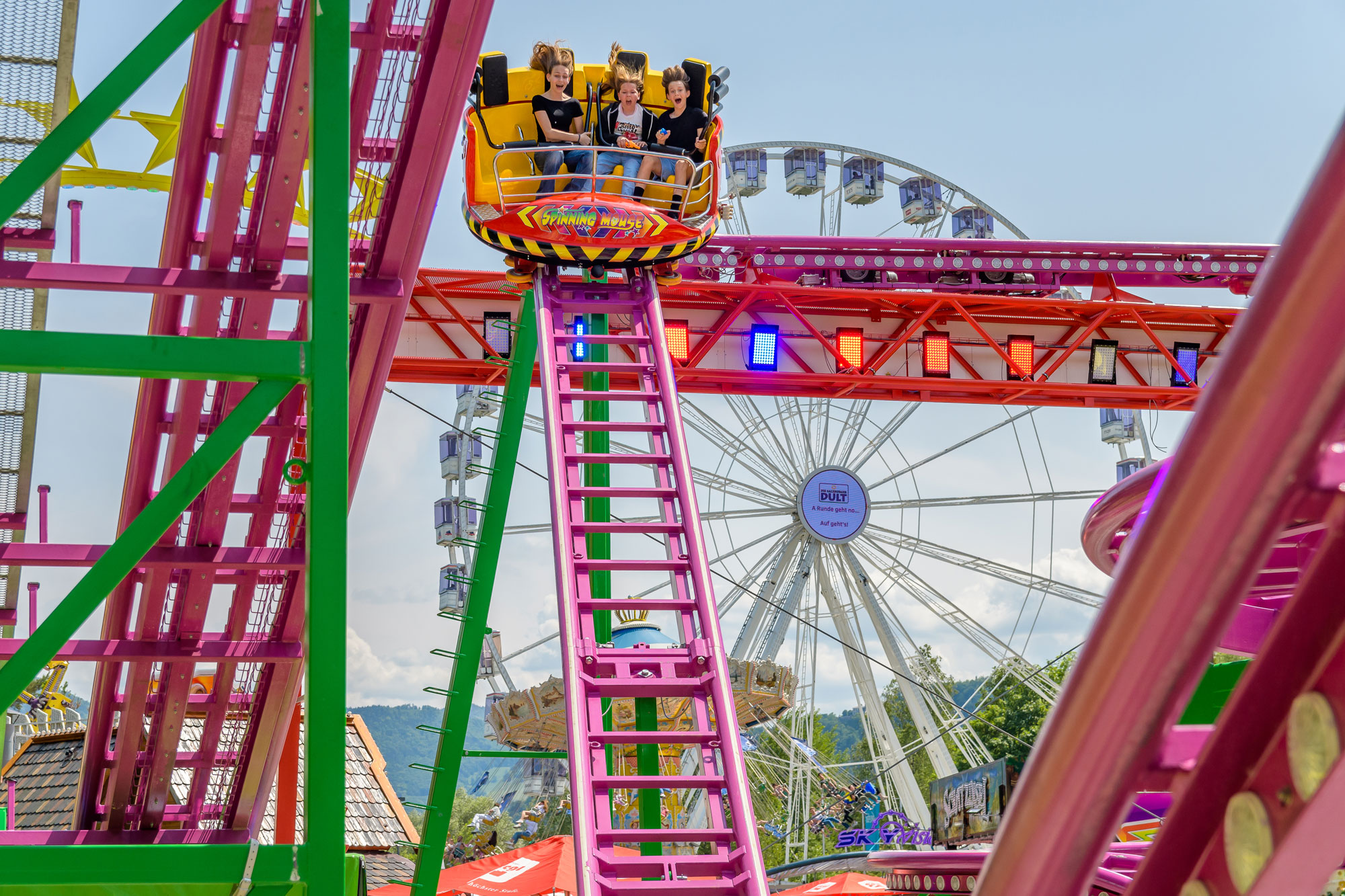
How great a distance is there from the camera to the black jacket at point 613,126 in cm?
877

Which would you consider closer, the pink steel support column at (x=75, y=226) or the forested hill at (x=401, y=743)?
the pink steel support column at (x=75, y=226)

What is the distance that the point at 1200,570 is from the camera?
0.99 meters

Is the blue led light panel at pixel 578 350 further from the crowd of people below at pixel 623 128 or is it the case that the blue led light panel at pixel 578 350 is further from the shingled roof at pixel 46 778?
the shingled roof at pixel 46 778

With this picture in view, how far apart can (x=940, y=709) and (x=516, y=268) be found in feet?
42.5

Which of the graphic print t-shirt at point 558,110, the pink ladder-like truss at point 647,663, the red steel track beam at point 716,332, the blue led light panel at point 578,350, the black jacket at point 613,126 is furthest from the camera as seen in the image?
the red steel track beam at point 716,332

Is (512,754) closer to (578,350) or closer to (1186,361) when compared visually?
(578,350)

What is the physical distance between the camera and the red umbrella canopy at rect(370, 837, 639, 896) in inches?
481

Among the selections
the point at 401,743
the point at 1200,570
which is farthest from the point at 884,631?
the point at 401,743

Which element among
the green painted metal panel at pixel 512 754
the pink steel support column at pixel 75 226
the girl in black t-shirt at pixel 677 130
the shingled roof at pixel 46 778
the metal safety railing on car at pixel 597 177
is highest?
the girl in black t-shirt at pixel 677 130

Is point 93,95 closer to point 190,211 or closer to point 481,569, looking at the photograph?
point 190,211

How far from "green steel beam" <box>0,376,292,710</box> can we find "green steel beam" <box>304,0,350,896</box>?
0.03 meters

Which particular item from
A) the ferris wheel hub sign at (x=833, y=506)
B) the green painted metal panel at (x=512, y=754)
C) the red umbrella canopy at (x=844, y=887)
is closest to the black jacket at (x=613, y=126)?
the green painted metal panel at (x=512, y=754)

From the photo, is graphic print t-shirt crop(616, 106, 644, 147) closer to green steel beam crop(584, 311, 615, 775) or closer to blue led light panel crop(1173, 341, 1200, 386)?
green steel beam crop(584, 311, 615, 775)

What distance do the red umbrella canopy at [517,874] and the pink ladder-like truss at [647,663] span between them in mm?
6035
